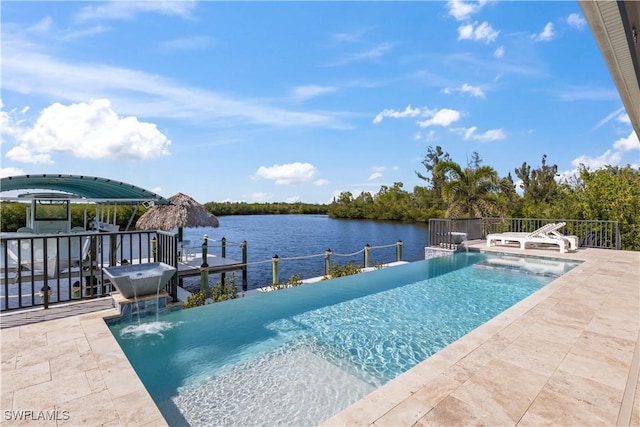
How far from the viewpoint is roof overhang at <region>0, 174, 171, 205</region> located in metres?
6.62

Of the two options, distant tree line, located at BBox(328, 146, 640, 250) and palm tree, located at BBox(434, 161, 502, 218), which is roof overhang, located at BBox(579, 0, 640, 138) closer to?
distant tree line, located at BBox(328, 146, 640, 250)

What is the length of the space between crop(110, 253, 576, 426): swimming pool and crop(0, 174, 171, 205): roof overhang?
350 centimetres

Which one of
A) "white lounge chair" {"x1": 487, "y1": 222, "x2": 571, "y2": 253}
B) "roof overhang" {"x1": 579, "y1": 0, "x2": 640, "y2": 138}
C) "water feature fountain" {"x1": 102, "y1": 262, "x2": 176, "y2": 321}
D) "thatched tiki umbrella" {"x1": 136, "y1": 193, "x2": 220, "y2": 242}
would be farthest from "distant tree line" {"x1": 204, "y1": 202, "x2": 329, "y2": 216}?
"roof overhang" {"x1": 579, "y1": 0, "x2": 640, "y2": 138}

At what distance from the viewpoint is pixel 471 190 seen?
1408 centimetres

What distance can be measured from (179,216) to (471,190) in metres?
11.6

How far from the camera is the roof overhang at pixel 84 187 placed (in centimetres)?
662

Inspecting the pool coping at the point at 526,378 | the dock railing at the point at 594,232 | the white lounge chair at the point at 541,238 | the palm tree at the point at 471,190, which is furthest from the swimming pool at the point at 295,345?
the palm tree at the point at 471,190

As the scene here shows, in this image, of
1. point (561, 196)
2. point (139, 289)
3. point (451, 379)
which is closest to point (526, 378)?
point (451, 379)

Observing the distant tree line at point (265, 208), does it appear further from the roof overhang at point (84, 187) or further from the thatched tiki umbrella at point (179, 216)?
the roof overhang at point (84, 187)

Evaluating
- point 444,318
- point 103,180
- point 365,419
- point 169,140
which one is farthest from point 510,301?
point 169,140

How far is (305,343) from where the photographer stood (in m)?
4.11

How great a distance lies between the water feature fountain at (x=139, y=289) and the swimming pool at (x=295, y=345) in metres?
0.18

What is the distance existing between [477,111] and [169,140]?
49.5ft

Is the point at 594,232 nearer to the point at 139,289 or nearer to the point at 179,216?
the point at 139,289
